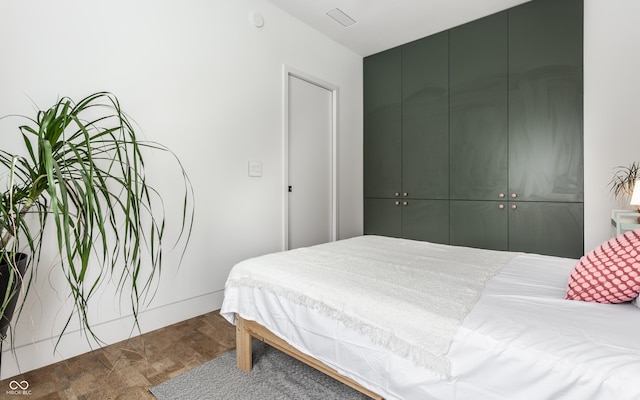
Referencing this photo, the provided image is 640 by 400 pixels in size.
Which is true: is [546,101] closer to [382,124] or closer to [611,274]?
[382,124]

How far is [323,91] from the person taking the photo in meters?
3.61

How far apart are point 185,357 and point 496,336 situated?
5.58ft

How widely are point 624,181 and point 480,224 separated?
112 cm

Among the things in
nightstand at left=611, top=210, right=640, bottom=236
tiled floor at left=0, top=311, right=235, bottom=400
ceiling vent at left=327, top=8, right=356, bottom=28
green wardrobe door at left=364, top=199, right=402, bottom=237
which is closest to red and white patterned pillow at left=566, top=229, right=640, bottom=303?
nightstand at left=611, top=210, right=640, bottom=236

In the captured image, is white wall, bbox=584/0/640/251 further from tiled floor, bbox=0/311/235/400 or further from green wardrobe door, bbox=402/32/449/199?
tiled floor, bbox=0/311/235/400

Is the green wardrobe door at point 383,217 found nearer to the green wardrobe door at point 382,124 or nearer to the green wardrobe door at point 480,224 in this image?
the green wardrobe door at point 382,124

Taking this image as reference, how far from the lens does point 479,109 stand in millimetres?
3184

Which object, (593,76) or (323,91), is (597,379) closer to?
(593,76)

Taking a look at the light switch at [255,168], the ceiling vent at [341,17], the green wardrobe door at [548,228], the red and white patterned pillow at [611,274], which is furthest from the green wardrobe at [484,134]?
the red and white patterned pillow at [611,274]

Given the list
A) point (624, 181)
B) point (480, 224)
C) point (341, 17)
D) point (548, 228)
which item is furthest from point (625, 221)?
point (341, 17)

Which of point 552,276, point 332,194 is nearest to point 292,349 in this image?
point 552,276

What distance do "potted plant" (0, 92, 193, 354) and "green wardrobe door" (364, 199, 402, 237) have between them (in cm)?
226

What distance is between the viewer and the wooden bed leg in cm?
169

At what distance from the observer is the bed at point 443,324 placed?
82 cm
